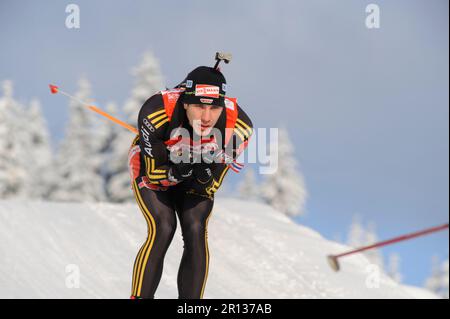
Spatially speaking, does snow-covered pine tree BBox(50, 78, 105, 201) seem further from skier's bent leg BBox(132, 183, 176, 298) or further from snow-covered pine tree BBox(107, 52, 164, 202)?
skier's bent leg BBox(132, 183, 176, 298)

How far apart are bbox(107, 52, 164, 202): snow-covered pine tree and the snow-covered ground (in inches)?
607

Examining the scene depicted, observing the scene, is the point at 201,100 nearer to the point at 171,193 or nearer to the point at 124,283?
the point at 171,193

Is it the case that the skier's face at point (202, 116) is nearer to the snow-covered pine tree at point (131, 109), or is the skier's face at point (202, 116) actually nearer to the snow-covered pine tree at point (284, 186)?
the snow-covered pine tree at point (131, 109)

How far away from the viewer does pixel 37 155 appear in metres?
35.7

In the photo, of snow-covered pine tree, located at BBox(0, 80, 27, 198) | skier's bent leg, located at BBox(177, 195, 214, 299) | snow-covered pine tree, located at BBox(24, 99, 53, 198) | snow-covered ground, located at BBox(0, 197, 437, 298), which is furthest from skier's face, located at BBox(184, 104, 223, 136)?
snow-covered pine tree, located at BBox(24, 99, 53, 198)

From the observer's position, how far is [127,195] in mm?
26438

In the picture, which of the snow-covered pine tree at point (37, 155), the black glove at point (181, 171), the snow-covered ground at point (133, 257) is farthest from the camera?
the snow-covered pine tree at point (37, 155)

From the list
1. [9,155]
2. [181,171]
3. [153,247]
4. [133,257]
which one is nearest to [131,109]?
[9,155]

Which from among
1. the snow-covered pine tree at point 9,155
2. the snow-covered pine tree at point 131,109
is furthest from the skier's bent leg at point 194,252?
the snow-covered pine tree at point 9,155

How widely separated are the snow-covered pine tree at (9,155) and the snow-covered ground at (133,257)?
2060cm

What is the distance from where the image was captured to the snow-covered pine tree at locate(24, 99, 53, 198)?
31906 millimetres

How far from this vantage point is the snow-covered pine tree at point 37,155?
31906 mm

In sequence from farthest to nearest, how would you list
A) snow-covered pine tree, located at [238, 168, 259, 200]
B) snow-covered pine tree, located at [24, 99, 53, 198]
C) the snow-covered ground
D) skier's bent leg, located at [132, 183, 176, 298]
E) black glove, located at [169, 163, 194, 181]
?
snow-covered pine tree, located at [238, 168, 259, 200] < snow-covered pine tree, located at [24, 99, 53, 198] < the snow-covered ground < skier's bent leg, located at [132, 183, 176, 298] < black glove, located at [169, 163, 194, 181]
